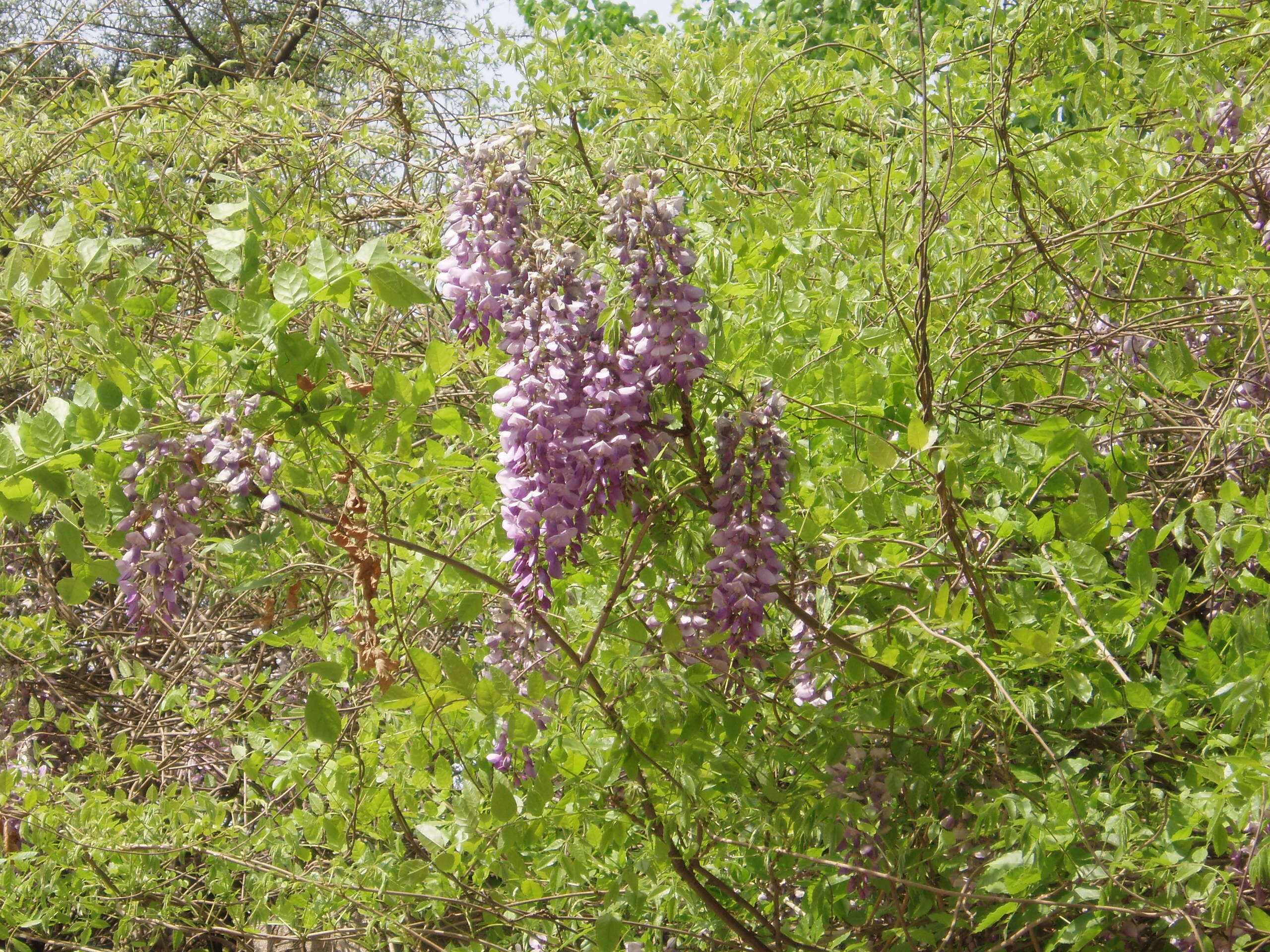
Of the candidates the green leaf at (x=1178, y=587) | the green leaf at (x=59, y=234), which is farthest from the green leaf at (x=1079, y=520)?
the green leaf at (x=59, y=234)

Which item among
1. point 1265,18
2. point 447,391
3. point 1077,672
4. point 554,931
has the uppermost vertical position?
point 1265,18

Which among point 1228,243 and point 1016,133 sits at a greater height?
point 1016,133

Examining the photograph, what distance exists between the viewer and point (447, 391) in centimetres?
304

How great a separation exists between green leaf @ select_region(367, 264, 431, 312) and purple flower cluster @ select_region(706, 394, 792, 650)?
0.54m

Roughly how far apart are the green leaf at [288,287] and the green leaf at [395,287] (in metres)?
0.13

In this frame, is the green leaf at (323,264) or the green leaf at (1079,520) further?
the green leaf at (1079,520)

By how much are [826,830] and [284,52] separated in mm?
7170

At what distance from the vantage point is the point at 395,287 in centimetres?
139

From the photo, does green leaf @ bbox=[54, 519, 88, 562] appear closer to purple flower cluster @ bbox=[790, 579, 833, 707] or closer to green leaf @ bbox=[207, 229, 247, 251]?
green leaf @ bbox=[207, 229, 247, 251]

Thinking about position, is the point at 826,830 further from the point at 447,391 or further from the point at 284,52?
the point at 284,52

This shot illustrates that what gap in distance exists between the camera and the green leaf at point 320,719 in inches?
53.9

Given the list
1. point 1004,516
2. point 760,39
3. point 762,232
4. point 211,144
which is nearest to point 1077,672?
point 1004,516

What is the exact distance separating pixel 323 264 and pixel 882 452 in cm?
82

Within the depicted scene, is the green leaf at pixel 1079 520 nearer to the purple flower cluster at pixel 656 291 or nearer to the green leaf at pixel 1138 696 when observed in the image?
the green leaf at pixel 1138 696
